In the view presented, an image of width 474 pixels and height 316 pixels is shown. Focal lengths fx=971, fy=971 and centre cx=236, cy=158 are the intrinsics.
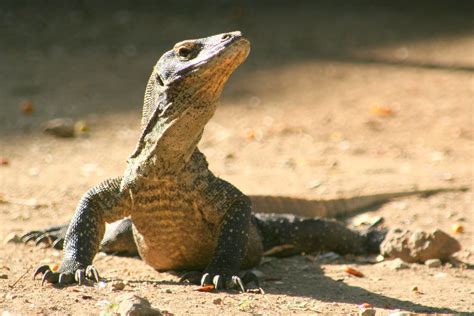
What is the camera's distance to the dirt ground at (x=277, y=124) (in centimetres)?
571

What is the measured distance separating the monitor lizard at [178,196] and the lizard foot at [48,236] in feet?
3.30

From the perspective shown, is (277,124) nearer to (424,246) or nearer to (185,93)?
(424,246)

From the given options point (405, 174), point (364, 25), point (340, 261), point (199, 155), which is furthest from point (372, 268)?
point (364, 25)

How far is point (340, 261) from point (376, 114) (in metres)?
5.41

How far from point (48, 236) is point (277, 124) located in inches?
201

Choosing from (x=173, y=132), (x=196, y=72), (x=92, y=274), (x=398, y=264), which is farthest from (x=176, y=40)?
(x=92, y=274)

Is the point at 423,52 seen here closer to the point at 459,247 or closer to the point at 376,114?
the point at 376,114

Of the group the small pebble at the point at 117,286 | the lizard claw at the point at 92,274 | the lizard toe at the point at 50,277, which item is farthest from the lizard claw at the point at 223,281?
the lizard toe at the point at 50,277

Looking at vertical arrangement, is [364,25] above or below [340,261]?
above

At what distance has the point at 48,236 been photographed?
23.2ft

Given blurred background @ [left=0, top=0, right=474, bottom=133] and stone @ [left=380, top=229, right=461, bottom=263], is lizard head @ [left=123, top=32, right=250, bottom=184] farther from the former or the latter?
blurred background @ [left=0, top=0, right=474, bottom=133]

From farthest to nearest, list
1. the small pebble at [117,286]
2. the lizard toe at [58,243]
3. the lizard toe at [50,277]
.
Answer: the lizard toe at [58,243] → the lizard toe at [50,277] → the small pebble at [117,286]

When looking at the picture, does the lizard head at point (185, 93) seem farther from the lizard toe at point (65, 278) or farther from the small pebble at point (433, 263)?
the small pebble at point (433, 263)

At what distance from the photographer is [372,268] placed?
664 cm
